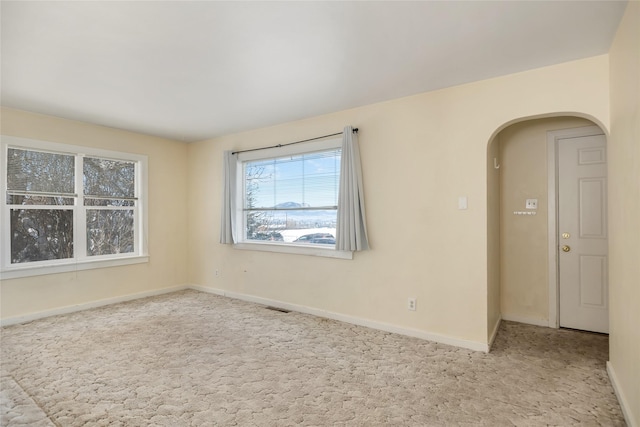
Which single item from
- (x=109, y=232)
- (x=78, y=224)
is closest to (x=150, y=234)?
(x=109, y=232)

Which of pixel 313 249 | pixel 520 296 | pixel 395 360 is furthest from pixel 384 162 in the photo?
pixel 520 296

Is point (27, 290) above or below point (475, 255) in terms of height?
below

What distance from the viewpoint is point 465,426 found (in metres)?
2.00

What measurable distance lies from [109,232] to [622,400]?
18.4 ft

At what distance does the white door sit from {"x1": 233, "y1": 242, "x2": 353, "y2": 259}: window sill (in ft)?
7.70

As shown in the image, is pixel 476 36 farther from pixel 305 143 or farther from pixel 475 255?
pixel 305 143

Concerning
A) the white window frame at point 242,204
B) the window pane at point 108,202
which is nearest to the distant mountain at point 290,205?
the white window frame at point 242,204

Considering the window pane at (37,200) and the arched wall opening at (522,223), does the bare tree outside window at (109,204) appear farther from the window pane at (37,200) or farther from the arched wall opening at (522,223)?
the arched wall opening at (522,223)

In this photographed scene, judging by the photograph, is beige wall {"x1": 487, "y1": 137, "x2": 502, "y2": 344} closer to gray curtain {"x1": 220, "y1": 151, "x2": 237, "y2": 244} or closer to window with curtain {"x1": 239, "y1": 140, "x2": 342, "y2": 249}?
window with curtain {"x1": 239, "y1": 140, "x2": 342, "y2": 249}

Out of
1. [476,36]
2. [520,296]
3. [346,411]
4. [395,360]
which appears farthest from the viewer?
[520,296]

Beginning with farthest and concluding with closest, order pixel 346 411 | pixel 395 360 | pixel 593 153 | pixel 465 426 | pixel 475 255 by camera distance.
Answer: pixel 593 153 < pixel 475 255 < pixel 395 360 < pixel 346 411 < pixel 465 426

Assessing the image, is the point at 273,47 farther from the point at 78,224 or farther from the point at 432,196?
the point at 78,224

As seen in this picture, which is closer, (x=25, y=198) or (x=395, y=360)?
(x=395, y=360)

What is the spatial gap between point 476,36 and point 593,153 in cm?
221
